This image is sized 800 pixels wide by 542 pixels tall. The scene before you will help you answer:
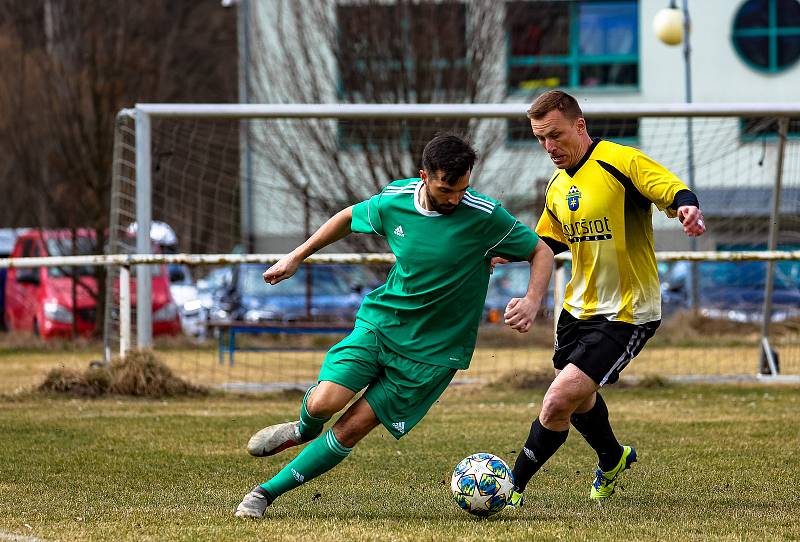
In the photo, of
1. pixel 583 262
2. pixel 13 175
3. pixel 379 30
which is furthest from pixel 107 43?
pixel 583 262

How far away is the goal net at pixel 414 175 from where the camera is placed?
1283 centimetres

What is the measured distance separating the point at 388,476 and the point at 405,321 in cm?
186

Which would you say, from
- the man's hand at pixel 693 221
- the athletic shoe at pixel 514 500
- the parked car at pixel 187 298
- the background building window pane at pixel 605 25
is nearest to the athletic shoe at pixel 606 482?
the athletic shoe at pixel 514 500

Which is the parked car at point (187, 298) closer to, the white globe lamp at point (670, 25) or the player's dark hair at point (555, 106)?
the white globe lamp at point (670, 25)

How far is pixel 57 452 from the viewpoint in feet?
26.8

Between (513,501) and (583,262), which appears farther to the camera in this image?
(583,262)

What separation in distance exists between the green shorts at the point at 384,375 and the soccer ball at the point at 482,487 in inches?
13.4

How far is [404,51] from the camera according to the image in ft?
63.2

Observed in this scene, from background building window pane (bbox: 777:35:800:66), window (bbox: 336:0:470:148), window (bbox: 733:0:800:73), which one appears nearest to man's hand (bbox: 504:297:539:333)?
window (bbox: 336:0:470:148)

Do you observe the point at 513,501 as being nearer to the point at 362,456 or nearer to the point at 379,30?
the point at 362,456

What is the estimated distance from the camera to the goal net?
12828 millimetres

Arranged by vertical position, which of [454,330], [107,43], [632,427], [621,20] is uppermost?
[621,20]

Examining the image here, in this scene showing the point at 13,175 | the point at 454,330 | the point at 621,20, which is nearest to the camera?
the point at 454,330

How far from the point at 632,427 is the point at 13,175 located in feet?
65.9
